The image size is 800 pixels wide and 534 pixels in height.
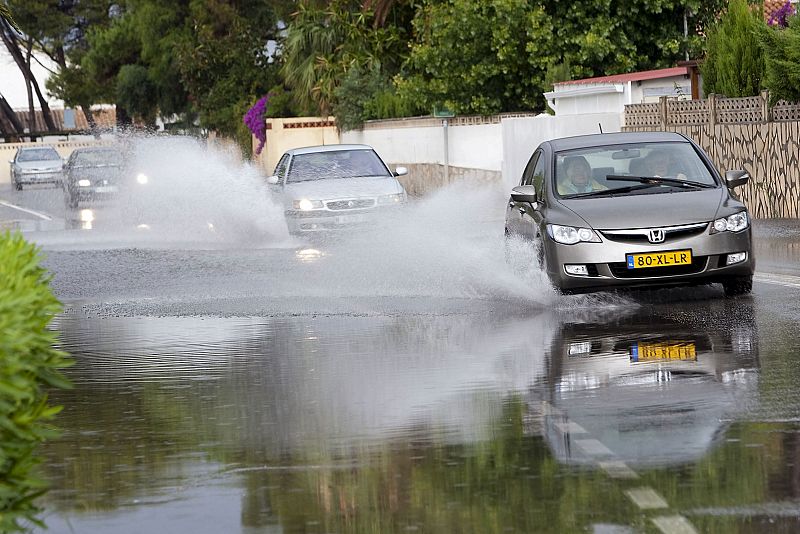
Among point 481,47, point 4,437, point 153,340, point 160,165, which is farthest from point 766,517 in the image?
point 481,47

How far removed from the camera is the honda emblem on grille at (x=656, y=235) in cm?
1361

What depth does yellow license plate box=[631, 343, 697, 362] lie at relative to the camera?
1082cm

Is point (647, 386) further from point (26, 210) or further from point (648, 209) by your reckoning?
point (26, 210)

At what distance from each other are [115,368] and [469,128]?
2787cm

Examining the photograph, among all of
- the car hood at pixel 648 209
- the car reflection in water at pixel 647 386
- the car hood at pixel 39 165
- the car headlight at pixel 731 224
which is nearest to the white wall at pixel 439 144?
the car hood at pixel 39 165

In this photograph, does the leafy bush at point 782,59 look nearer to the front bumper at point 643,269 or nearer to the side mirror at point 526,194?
the side mirror at point 526,194

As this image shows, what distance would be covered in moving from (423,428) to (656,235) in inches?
221

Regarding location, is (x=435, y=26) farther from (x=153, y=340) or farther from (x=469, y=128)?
(x=153, y=340)

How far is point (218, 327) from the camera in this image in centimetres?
1391

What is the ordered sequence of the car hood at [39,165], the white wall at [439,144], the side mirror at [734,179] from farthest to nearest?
1. the car hood at [39,165]
2. the white wall at [439,144]
3. the side mirror at [734,179]

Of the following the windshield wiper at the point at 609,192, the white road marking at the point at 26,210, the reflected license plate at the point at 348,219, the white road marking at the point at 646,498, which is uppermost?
the windshield wiper at the point at 609,192

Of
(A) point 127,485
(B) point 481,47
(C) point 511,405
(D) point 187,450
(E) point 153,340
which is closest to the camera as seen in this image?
(A) point 127,485

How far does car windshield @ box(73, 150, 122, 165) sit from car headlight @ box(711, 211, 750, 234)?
28.4 metres

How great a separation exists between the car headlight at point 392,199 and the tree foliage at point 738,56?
581 centimetres
